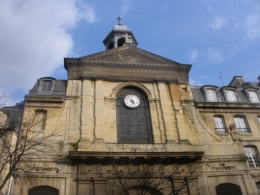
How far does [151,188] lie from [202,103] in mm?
6496

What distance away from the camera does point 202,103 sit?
18125 millimetres

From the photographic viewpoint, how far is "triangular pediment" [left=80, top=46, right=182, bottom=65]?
63.1 feet

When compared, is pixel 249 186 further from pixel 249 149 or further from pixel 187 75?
pixel 187 75

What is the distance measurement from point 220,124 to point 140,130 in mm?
5070

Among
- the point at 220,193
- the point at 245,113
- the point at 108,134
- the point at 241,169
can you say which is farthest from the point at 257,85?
the point at 108,134

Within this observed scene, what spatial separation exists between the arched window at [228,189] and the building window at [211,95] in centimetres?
577

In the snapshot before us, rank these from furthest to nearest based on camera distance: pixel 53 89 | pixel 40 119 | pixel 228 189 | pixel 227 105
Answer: pixel 227 105 < pixel 53 89 < pixel 40 119 < pixel 228 189

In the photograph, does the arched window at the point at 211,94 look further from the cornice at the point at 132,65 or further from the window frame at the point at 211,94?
the cornice at the point at 132,65

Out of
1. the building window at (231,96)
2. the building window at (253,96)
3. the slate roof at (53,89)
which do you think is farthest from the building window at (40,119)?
the building window at (253,96)

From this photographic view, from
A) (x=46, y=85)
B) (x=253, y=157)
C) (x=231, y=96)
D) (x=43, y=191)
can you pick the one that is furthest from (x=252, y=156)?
(x=46, y=85)

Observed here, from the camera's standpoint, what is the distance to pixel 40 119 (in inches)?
637

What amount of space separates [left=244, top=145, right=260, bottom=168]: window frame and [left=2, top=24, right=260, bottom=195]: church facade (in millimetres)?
55

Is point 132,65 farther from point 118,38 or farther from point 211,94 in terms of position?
point 211,94

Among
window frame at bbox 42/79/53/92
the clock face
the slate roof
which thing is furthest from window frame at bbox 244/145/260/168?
window frame at bbox 42/79/53/92
